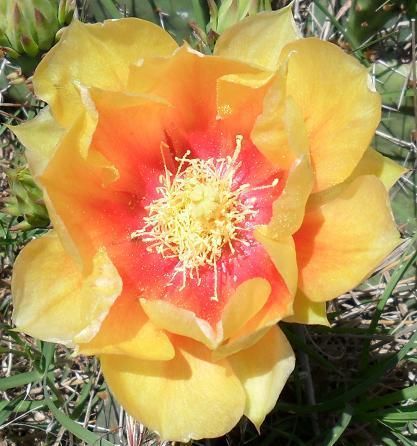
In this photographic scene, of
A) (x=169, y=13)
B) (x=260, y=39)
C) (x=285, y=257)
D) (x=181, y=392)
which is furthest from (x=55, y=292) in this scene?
(x=169, y=13)

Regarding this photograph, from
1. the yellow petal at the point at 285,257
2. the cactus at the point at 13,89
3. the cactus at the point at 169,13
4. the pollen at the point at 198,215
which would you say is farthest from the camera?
the cactus at the point at 13,89

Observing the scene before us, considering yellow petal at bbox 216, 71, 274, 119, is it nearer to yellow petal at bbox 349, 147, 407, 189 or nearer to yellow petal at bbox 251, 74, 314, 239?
yellow petal at bbox 251, 74, 314, 239

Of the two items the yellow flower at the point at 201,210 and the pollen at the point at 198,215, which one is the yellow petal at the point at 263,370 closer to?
the yellow flower at the point at 201,210

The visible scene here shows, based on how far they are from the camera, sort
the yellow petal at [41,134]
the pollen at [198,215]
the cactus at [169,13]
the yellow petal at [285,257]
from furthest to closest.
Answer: the cactus at [169,13] → the pollen at [198,215] → the yellow petal at [41,134] → the yellow petal at [285,257]

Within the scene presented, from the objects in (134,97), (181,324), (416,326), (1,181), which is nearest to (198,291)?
(181,324)

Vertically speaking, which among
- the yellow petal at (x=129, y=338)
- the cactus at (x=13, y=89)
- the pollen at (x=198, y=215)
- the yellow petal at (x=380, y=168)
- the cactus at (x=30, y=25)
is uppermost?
the yellow petal at (x=380, y=168)

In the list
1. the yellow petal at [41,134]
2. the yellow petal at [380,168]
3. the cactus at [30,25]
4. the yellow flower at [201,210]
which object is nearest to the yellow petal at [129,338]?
the yellow flower at [201,210]

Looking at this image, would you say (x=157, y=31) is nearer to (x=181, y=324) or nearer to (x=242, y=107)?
(x=242, y=107)
